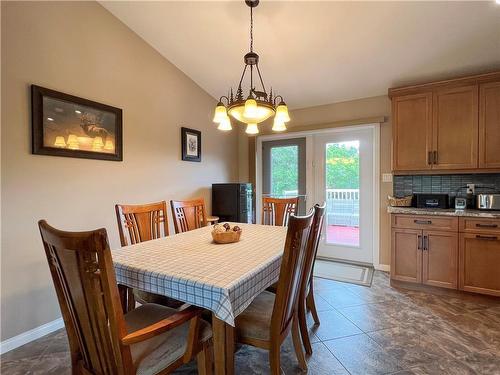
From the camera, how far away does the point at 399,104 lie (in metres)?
2.93

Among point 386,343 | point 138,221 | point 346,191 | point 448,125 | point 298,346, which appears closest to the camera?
point 298,346

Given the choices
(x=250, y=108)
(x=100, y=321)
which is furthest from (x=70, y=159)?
(x=100, y=321)

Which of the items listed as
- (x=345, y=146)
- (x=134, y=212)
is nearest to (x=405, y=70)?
(x=345, y=146)

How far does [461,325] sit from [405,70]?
248 cm

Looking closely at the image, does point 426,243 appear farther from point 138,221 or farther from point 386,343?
point 138,221

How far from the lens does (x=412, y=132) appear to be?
2.87 m

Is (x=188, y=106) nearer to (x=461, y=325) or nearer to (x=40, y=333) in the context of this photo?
(x=40, y=333)

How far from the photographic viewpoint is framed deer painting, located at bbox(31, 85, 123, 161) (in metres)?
1.99

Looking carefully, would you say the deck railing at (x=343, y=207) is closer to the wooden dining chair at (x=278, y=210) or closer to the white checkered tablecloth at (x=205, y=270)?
the wooden dining chair at (x=278, y=210)

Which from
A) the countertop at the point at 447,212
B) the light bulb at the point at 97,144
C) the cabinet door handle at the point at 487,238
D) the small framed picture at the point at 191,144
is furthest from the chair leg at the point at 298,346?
the small framed picture at the point at 191,144

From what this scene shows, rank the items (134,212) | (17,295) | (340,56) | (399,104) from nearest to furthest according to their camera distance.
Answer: (17,295)
(134,212)
(340,56)
(399,104)

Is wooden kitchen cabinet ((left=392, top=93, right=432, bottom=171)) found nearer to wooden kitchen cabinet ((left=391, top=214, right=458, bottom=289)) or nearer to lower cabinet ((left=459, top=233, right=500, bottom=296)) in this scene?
wooden kitchen cabinet ((left=391, top=214, right=458, bottom=289))

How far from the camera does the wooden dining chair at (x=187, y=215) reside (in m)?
2.34

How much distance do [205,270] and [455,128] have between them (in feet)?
9.64
